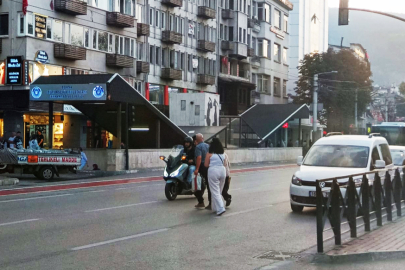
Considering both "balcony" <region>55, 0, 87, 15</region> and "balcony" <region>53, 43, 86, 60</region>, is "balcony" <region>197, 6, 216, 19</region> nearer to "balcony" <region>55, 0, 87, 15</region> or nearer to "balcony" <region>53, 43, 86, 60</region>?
"balcony" <region>55, 0, 87, 15</region>

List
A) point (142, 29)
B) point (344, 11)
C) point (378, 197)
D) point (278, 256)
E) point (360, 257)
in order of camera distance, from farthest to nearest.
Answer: point (142, 29)
point (344, 11)
point (378, 197)
point (278, 256)
point (360, 257)

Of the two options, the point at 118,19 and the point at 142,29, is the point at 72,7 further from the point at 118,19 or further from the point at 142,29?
the point at 142,29

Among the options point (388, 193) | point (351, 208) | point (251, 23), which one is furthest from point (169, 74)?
point (351, 208)

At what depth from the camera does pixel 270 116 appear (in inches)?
2243

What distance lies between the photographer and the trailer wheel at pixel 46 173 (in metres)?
26.7

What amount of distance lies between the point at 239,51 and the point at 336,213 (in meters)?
58.1

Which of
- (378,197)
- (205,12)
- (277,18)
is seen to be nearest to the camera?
(378,197)

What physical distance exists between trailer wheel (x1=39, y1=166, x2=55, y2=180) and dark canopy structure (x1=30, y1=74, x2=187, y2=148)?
5.26 m

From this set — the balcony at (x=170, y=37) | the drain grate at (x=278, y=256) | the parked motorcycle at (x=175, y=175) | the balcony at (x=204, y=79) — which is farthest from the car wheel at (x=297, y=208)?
the balcony at (x=204, y=79)

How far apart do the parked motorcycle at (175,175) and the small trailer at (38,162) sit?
9584 mm

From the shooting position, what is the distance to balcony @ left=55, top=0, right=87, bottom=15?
42.7 metres

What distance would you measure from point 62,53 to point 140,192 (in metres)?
23.6

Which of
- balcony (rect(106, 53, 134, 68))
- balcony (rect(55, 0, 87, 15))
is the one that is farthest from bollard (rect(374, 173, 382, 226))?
balcony (rect(106, 53, 134, 68))

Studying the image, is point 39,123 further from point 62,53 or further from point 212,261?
point 212,261
